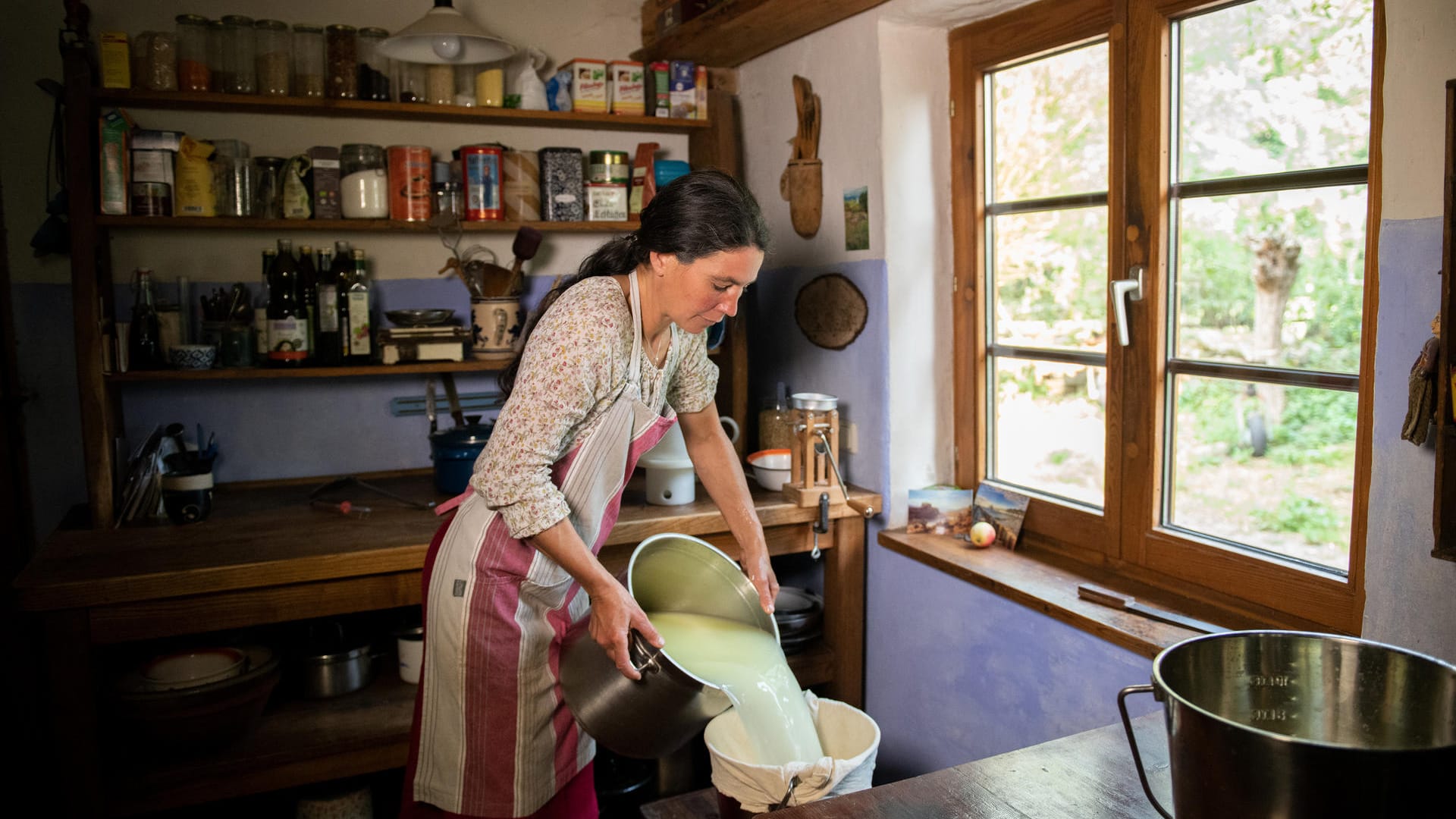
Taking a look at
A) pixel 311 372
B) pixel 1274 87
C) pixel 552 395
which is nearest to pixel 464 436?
pixel 311 372

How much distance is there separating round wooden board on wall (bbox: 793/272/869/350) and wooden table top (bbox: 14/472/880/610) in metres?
0.45

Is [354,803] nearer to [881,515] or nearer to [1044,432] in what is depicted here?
[881,515]

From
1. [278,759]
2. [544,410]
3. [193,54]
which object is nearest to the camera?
[544,410]

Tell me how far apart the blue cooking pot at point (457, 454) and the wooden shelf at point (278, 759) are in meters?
0.58

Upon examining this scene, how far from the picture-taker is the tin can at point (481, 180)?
9.56 feet

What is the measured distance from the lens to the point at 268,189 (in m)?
2.80

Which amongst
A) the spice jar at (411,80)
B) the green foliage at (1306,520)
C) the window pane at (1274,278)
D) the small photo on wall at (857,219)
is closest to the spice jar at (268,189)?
the spice jar at (411,80)

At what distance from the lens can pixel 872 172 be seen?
106 inches

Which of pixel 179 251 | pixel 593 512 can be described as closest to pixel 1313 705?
pixel 593 512

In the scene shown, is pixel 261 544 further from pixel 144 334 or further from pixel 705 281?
pixel 705 281

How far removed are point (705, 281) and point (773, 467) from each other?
1.22 m

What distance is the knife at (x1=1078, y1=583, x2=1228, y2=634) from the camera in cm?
192

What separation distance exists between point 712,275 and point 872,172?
1.14 metres

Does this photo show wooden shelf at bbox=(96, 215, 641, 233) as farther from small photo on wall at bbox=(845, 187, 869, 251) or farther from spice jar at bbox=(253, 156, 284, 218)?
small photo on wall at bbox=(845, 187, 869, 251)
